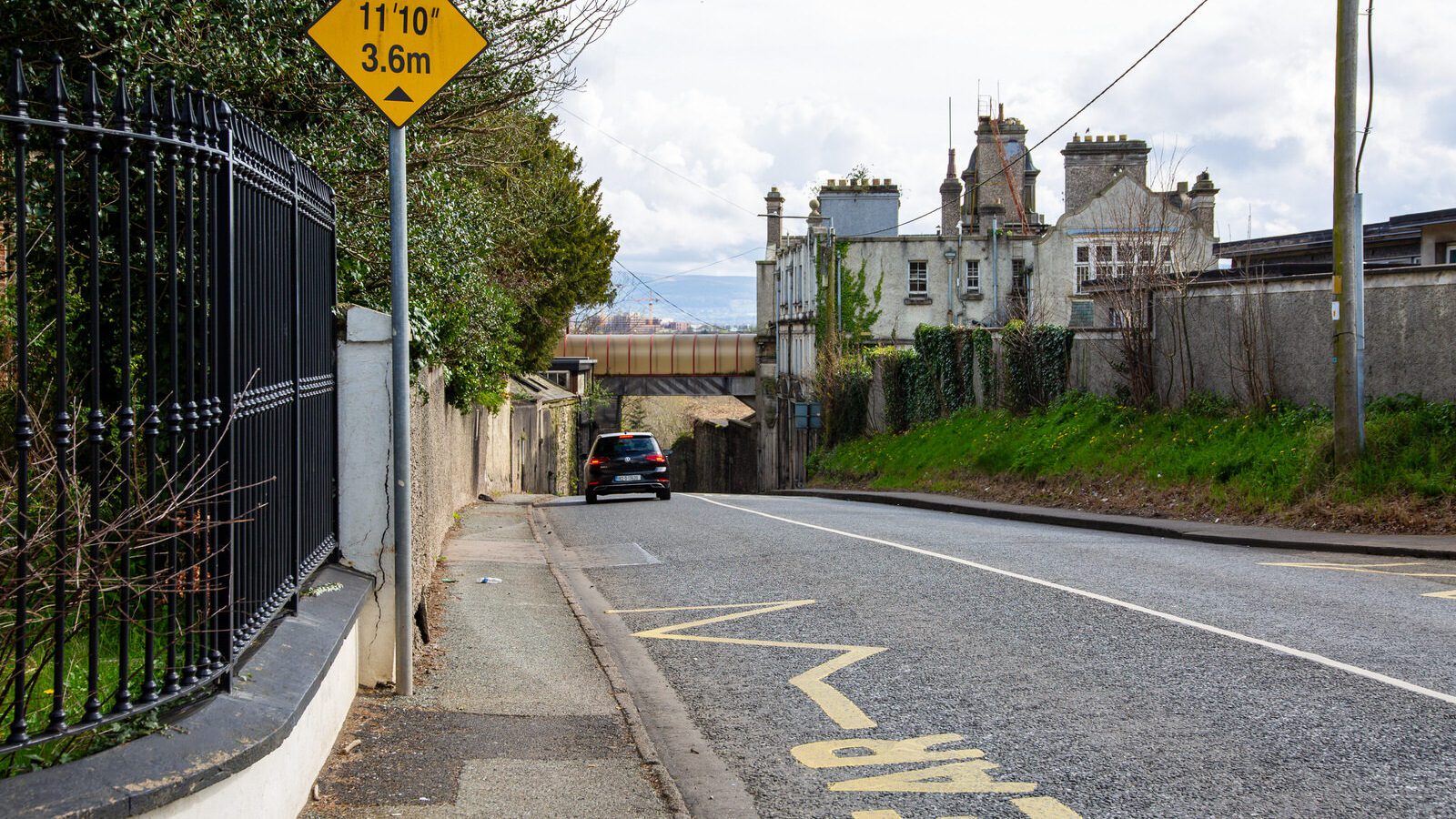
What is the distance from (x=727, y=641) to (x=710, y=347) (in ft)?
173

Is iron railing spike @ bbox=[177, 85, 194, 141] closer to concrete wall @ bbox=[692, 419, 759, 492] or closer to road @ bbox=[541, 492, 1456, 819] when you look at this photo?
road @ bbox=[541, 492, 1456, 819]

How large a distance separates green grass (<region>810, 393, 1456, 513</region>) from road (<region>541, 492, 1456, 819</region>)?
11.1 ft

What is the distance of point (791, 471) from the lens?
52.4m

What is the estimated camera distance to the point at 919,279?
49938 mm

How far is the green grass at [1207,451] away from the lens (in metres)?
17.1

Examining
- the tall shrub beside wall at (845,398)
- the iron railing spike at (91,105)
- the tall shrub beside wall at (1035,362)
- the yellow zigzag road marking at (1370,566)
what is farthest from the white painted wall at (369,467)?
the tall shrub beside wall at (845,398)

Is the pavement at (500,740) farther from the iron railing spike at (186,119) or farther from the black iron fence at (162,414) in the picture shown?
the iron railing spike at (186,119)

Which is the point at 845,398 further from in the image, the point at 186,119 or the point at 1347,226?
the point at 186,119

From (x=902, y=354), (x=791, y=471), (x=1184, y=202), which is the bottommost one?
(x=791, y=471)

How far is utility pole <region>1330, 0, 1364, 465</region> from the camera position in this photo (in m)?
16.9

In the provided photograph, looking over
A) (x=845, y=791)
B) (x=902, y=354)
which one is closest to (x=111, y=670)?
(x=845, y=791)

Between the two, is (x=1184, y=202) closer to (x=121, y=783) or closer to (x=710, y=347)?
(x=710, y=347)

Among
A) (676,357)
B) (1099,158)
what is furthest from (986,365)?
(676,357)

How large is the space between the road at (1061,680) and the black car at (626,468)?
13852 millimetres
